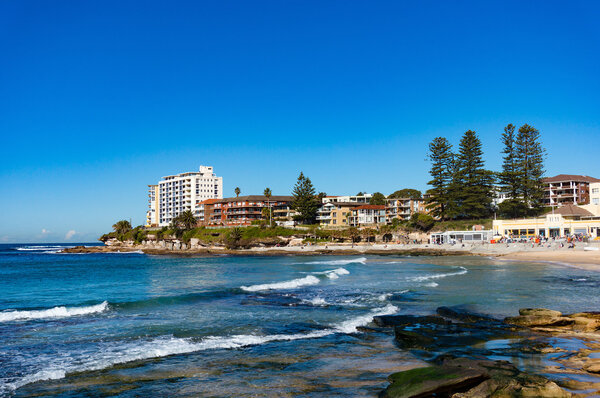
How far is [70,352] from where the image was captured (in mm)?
13234

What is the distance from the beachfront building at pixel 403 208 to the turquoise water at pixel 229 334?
80172mm

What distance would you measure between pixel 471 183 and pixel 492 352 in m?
81.1


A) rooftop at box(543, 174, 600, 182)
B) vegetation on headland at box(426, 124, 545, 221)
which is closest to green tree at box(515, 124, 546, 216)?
vegetation on headland at box(426, 124, 545, 221)

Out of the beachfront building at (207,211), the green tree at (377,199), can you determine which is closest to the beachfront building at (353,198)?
the green tree at (377,199)

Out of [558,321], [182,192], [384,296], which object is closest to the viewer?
[558,321]

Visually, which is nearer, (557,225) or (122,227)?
(557,225)

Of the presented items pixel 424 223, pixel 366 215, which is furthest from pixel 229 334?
pixel 366 215

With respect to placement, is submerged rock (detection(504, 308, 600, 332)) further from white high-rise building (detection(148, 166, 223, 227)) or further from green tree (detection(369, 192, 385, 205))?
white high-rise building (detection(148, 166, 223, 227))

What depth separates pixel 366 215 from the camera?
109875 millimetres

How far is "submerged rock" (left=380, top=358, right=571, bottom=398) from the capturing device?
26.5ft

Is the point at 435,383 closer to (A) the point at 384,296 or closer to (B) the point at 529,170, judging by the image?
(A) the point at 384,296

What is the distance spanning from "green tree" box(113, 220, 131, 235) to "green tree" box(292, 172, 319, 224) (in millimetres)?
57021

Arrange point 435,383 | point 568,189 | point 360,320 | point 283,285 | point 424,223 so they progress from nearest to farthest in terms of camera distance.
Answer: point 435,383 < point 360,320 < point 283,285 < point 424,223 < point 568,189

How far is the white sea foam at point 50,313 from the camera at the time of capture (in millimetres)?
19672
